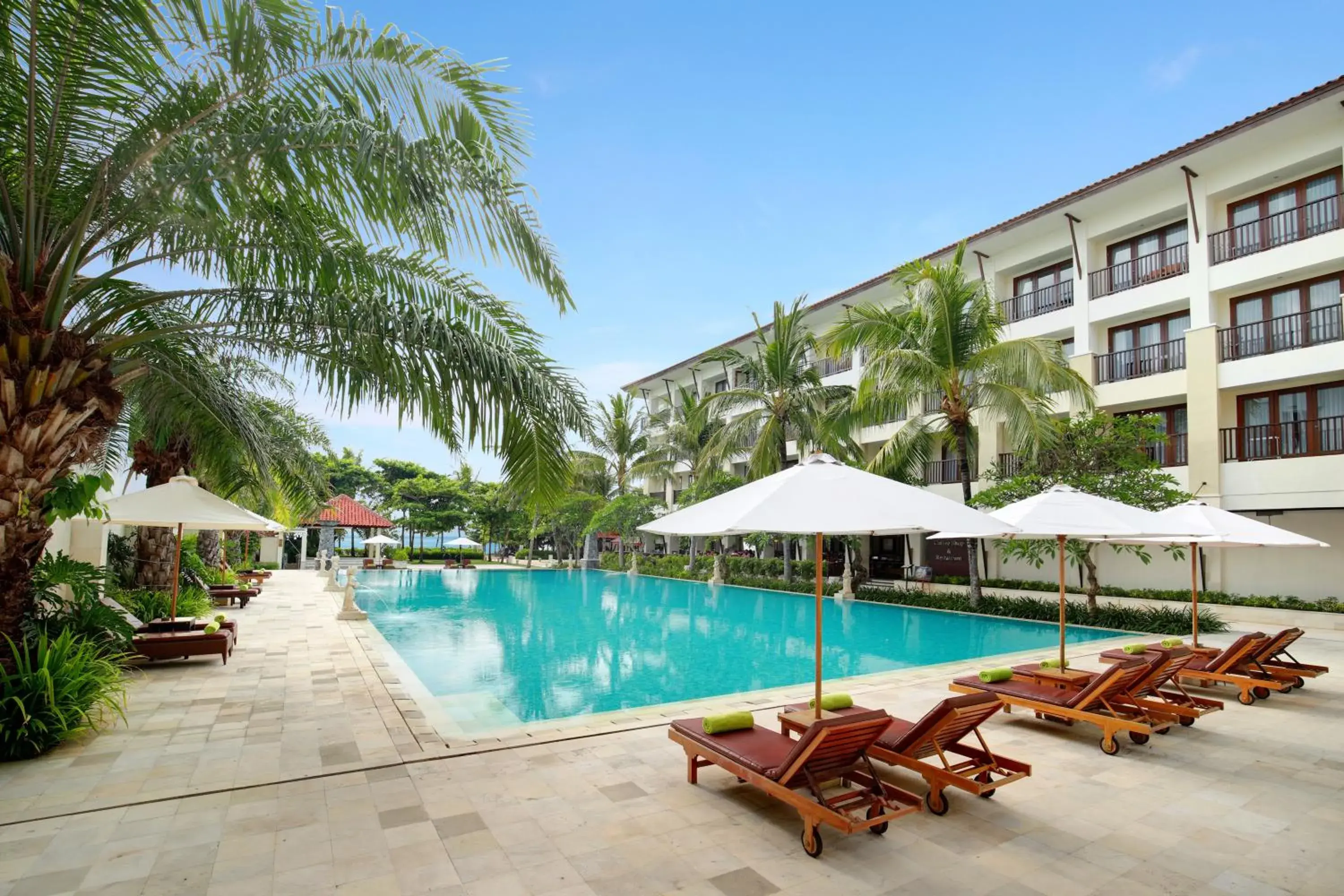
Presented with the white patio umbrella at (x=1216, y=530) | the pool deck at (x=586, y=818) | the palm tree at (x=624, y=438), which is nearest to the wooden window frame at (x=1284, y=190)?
the white patio umbrella at (x=1216, y=530)

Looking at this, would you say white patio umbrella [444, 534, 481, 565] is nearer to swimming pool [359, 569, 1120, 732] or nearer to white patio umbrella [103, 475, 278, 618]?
swimming pool [359, 569, 1120, 732]

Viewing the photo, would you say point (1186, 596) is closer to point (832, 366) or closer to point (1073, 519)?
point (1073, 519)

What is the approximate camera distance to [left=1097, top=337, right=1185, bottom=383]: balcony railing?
63.7 feet

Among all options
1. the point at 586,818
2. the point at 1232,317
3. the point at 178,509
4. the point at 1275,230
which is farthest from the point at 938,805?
the point at 1275,230

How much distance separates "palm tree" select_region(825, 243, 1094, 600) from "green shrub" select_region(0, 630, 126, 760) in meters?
16.0

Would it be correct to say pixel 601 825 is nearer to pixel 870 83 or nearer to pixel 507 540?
pixel 870 83

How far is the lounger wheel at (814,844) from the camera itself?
4156mm

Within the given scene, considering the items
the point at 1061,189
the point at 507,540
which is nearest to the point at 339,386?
the point at 1061,189

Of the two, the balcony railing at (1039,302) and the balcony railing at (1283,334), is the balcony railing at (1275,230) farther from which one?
the balcony railing at (1039,302)

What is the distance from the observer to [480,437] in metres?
6.47

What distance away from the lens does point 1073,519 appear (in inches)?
282

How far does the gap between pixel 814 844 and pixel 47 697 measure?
613 centimetres

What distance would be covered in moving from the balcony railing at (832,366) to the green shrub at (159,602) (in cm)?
2128

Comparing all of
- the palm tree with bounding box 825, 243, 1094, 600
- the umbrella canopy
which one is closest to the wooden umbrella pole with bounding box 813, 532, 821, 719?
the umbrella canopy
